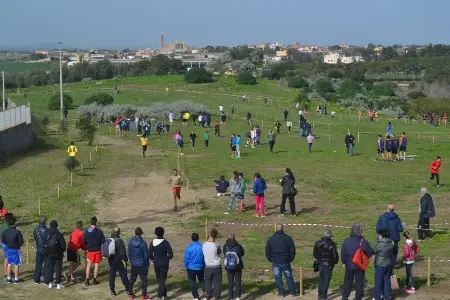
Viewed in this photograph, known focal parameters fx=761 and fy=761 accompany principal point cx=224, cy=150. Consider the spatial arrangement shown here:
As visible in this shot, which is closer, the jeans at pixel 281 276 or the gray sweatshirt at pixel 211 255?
the gray sweatshirt at pixel 211 255

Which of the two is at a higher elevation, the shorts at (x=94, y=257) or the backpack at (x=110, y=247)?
the backpack at (x=110, y=247)

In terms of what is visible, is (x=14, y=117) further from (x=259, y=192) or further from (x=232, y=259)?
(x=232, y=259)

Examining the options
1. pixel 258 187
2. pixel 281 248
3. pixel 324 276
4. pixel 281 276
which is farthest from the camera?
pixel 258 187

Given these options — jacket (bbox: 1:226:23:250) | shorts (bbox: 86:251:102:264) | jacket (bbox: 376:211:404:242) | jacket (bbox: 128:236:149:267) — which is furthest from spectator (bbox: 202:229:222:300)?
jacket (bbox: 1:226:23:250)

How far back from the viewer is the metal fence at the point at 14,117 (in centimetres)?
3713

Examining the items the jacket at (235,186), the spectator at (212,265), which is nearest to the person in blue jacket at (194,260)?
the spectator at (212,265)

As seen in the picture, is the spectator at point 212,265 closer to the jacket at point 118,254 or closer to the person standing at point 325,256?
the jacket at point 118,254

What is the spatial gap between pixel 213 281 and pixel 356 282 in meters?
2.48

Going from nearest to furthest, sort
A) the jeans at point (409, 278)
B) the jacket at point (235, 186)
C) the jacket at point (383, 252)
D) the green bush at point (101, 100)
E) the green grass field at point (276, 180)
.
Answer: the jacket at point (383, 252)
the jeans at point (409, 278)
the green grass field at point (276, 180)
the jacket at point (235, 186)
the green bush at point (101, 100)

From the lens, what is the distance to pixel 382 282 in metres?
13.1

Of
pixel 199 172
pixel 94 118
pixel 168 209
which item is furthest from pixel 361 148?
pixel 94 118

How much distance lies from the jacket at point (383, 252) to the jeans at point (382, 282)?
0.31 ft

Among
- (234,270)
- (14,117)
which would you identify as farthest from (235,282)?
(14,117)

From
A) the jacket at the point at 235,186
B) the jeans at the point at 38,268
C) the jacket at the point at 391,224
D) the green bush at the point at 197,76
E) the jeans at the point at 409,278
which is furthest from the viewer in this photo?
the green bush at the point at 197,76
